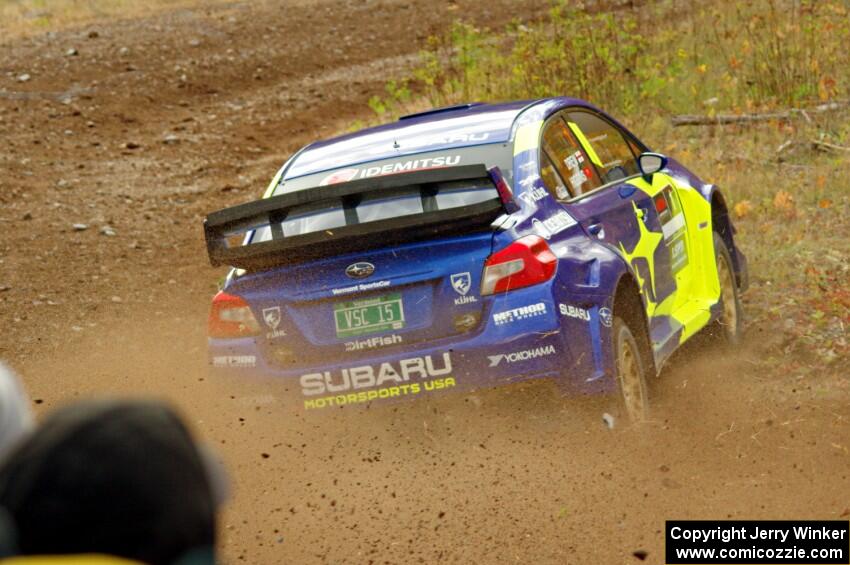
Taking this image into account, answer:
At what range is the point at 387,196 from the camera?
5664 millimetres

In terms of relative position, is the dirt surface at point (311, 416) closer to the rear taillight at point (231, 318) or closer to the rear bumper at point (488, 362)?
the rear bumper at point (488, 362)

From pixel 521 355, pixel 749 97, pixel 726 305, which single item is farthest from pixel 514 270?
pixel 749 97

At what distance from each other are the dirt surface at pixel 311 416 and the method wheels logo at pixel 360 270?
59 cm

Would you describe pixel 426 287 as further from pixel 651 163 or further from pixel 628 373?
pixel 651 163

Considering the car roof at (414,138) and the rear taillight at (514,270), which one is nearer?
the rear taillight at (514,270)

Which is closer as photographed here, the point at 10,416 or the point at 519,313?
the point at 10,416

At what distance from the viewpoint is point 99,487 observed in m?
1.32

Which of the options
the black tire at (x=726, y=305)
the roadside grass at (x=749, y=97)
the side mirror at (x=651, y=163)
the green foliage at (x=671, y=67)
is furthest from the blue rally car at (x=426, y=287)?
the green foliage at (x=671, y=67)

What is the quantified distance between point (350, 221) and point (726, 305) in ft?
10.6

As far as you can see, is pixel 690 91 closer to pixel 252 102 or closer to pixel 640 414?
pixel 252 102

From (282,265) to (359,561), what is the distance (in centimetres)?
141

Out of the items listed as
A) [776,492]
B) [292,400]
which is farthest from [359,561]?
[776,492]

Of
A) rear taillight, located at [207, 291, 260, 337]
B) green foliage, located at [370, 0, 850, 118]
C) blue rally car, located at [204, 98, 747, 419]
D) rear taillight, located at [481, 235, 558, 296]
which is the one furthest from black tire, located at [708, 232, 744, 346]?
green foliage, located at [370, 0, 850, 118]

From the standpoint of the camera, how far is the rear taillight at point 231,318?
5801 millimetres
